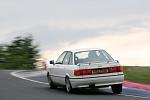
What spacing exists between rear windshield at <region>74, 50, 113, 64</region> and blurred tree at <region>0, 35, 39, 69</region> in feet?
64.7

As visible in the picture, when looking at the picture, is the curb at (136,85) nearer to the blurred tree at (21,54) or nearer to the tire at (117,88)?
the tire at (117,88)

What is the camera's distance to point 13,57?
4112 centimetres

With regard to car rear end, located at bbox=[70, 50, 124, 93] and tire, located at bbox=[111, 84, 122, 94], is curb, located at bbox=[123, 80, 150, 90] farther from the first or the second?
car rear end, located at bbox=[70, 50, 124, 93]

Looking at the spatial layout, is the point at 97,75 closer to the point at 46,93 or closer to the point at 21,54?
the point at 46,93

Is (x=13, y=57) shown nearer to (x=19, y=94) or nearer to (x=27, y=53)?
(x=27, y=53)

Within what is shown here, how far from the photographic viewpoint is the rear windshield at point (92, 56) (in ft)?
65.5

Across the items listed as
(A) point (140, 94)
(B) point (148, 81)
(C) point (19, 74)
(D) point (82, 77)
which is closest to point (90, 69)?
(D) point (82, 77)

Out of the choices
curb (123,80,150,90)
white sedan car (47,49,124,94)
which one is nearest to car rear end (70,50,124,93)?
white sedan car (47,49,124,94)

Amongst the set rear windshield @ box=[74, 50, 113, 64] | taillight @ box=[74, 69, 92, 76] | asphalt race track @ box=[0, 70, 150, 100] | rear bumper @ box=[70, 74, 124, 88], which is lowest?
asphalt race track @ box=[0, 70, 150, 100]

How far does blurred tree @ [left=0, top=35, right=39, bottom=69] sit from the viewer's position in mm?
40531

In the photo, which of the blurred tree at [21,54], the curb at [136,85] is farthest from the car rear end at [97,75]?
the blurred tree at [21,54]

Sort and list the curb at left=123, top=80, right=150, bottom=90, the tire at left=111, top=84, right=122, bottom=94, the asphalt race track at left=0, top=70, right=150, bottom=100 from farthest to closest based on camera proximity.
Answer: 1. the curb at left=123, top=80, right=150, bottom=90
2. the tire at left=111, top=84, right=122, bottom=94
3. the asphalt race track at left=0, top=70, right=150, bottom=100

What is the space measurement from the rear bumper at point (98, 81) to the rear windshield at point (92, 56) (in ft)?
2.72

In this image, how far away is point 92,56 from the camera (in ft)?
66.1
